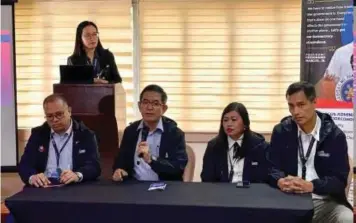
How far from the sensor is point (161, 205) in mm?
1936

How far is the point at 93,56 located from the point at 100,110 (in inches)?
18.2

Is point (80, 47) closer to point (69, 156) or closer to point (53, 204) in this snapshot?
point (69, 156)

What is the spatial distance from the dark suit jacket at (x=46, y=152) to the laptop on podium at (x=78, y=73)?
0.65m

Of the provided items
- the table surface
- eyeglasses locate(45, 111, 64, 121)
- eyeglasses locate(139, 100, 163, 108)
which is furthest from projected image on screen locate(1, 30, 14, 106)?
the table surface

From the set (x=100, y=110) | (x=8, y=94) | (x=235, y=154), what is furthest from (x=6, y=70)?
(x=235, y=154)

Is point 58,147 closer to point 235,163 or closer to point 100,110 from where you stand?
point 100,110

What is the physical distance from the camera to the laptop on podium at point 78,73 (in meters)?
3.18

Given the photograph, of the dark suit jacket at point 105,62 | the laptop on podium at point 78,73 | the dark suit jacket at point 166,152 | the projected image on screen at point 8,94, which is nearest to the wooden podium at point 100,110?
the laptop on podium at point 78,73

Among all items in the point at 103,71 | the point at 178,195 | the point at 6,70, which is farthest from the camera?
the point at 6,70

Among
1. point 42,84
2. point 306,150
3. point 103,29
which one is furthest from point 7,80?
point 306,150

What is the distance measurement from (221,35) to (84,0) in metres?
1.29

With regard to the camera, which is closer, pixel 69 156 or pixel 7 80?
pixel 69 156

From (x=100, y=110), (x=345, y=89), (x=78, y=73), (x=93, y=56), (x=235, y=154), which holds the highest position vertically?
(x=93, y=56)

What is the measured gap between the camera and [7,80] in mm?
4121
